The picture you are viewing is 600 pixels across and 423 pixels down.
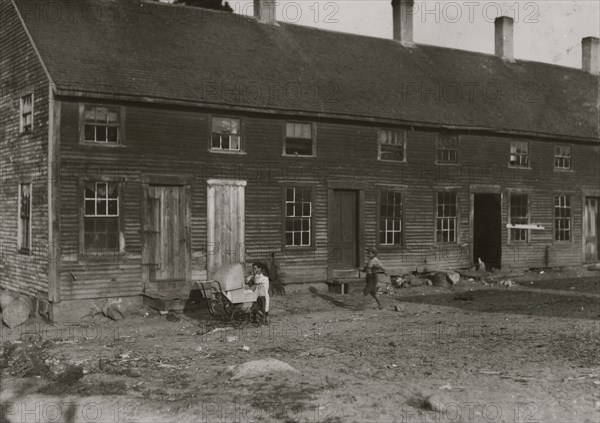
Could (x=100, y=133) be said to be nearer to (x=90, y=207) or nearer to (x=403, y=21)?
(x=90, y=207)

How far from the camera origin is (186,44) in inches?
776

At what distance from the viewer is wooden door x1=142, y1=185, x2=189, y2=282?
17078 millimetres

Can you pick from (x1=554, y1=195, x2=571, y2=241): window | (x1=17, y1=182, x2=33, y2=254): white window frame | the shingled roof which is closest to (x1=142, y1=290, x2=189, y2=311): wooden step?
(x1=17, y1=182, x2=33, y2=254): white window frame

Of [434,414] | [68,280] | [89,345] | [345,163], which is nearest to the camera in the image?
[434,414]

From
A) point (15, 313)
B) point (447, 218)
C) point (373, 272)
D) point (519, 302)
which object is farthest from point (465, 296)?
point (15, 313)

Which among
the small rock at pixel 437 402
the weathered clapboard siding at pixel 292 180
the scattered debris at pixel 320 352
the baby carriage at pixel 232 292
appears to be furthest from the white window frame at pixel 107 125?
the small rock at pixel 437 402

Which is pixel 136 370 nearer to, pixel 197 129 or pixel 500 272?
pixel 197 129

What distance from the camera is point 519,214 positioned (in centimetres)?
2427

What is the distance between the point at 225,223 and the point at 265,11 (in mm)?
8739

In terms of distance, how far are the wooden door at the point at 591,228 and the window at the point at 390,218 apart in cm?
959

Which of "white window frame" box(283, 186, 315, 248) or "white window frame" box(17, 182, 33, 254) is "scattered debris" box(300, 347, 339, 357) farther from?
"white window frame" box(17, 182, 33, 254)

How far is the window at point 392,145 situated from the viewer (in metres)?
21.1

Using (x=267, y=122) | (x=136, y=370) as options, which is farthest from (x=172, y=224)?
(x=136, y=370)

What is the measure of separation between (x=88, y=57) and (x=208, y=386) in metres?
10.6
